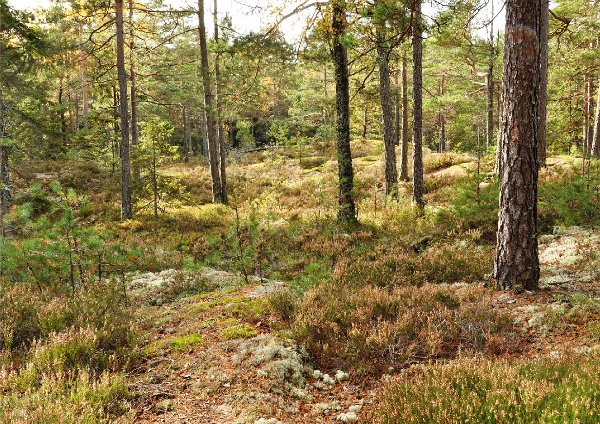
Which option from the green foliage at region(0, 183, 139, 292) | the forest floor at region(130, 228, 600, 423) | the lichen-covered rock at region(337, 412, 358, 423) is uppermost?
the green foliage at region(0, 183, 139, 292)

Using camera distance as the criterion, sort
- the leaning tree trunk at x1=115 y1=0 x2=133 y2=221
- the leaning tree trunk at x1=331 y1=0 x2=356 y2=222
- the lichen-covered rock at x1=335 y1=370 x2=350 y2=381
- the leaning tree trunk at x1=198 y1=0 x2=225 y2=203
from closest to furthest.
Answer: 1. the lichen-covered rock at x1=335 y1=370 x2=350 y2=381
2. the leaning tree trunk at x1=331 y1=0 x2=356 y2=222
3. the leaning tree trunk at x1=115 y1=0 x2=133 y2=221
4. the leaning tree trunk at x1=198 y1=0 x2=225 y2=203

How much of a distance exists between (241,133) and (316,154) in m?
13.6

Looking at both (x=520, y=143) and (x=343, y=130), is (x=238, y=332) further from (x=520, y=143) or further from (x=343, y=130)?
(x=343, y=130)

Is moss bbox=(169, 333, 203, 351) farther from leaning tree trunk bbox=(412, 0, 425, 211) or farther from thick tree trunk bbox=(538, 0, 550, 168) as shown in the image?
thick tree trunk bbox=(538, 0, 550, 168)

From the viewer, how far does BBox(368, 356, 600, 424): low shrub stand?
303 centimetres

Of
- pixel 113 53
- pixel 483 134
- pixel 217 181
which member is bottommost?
pixel 217 181

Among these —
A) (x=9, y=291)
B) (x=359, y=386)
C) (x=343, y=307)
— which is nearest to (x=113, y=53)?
(x=9, y=291)

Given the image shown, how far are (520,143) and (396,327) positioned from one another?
11.1ft

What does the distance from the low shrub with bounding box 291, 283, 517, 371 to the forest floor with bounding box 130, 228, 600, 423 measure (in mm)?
242

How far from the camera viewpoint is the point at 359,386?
4.51 metres

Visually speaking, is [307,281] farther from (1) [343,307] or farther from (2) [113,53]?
(2) [113,53]

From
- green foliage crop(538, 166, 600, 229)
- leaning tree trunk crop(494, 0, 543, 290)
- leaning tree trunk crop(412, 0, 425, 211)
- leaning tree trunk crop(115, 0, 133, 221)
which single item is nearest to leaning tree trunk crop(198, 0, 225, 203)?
leaning tree trunk crop(115, 0, 133, 221)

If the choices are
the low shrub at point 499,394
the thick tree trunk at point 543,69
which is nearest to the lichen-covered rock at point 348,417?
the low shrub at point 499,394

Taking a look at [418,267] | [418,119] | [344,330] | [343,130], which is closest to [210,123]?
[343,130]
